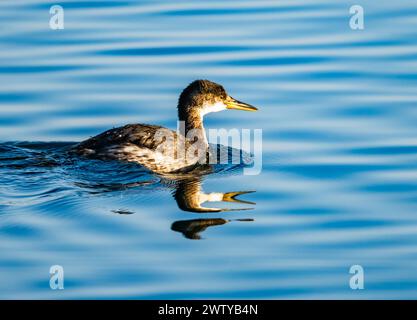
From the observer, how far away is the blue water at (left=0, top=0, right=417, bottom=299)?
981cm

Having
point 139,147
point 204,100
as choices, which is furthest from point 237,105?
point 139,147

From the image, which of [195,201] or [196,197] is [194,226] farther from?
[196,197]

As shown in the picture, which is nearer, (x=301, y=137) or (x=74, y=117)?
(x=301, y=137)

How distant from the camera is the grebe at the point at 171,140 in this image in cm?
1351

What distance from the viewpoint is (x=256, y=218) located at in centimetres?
1130

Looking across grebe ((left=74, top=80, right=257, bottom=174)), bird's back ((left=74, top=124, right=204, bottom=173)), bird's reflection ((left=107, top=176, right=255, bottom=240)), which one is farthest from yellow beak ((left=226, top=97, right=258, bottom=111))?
bird's reflection ((left=107, top=176, right=255, bottom=240))

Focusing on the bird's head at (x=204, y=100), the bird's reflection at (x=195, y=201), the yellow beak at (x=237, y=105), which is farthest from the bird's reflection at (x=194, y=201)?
the yellow beak at (x=237, y=105)

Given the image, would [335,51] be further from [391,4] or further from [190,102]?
[190,102]

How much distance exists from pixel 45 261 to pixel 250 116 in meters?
6.40

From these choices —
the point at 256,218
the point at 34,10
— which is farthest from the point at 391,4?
the point at 256,218

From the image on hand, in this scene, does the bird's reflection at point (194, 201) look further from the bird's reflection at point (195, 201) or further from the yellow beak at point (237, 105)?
the yellow beak at point (237, 105)

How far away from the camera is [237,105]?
14750 millimetres

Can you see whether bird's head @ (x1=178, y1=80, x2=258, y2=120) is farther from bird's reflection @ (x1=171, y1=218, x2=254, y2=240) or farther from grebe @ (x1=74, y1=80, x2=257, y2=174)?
bird's reflection @ (x1=171, y1=218, x2=254, y2=240)

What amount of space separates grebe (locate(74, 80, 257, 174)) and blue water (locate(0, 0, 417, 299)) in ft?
1.03
